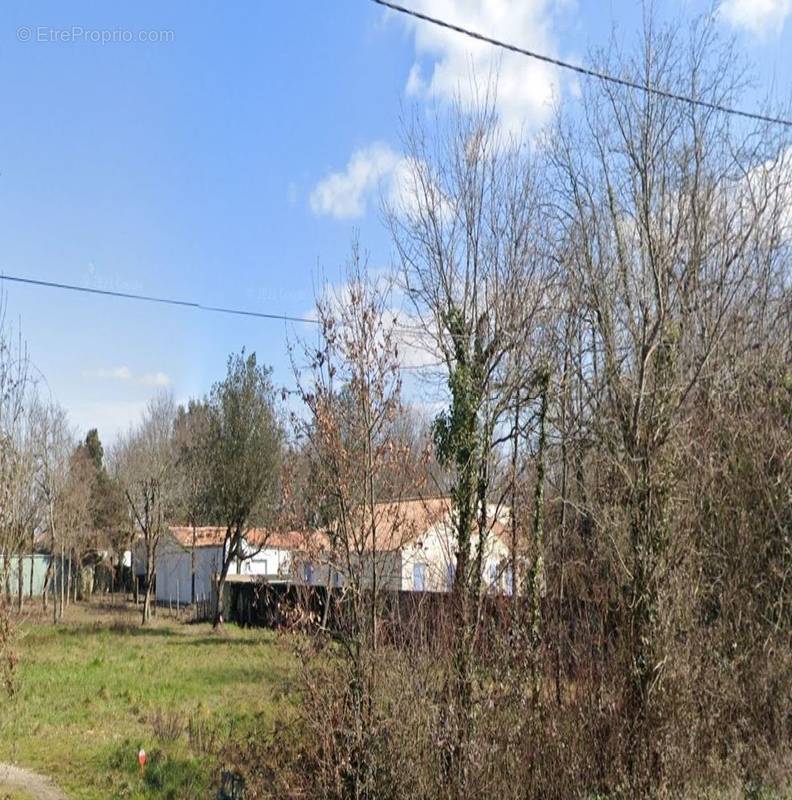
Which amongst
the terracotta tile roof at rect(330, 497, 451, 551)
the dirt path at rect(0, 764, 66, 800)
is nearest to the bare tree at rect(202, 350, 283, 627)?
the dirt path at rect(0, 764, 66, 800)

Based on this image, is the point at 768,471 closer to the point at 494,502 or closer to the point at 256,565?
the point at 494,502

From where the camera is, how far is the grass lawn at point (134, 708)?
26.0 ft

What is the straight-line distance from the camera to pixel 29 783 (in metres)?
7.79

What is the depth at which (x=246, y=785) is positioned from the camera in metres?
6.67

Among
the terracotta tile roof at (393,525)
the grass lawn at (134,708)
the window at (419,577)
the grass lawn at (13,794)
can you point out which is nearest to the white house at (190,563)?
the grass lawn at (134,708)

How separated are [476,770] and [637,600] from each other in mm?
1974

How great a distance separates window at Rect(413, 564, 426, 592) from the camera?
707cm

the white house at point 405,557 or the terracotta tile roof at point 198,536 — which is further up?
the white house at point 405,557

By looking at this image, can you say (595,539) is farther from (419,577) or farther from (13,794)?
(13,794)

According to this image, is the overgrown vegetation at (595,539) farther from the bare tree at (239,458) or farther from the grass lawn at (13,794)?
the bare tree at (239,458)

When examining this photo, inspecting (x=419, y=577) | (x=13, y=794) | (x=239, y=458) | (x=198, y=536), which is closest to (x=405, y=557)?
(x=419, y=577)

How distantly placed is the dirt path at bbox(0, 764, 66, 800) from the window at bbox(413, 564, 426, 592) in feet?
12.9

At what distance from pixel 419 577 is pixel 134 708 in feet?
20.4

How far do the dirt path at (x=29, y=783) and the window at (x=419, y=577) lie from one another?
12.9 ft
